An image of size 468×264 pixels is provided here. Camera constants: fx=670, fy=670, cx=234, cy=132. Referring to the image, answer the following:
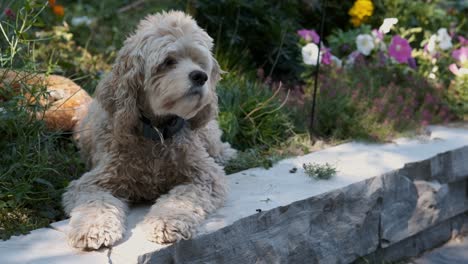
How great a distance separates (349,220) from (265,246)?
0.86 metres

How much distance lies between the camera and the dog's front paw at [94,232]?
344 centimetres

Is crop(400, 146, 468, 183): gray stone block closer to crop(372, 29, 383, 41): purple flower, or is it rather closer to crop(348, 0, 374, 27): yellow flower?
crop(372, 29, 383, 41): purple flower

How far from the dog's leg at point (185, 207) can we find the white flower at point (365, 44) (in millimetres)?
3416

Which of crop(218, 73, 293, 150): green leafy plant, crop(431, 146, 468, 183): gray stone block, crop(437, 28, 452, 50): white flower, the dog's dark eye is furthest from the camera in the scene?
crop(437, 28, 452, 50): white flower

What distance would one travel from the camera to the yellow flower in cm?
789

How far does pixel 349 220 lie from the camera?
186 inches

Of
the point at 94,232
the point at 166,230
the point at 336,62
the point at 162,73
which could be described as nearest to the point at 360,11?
the point at 336,62

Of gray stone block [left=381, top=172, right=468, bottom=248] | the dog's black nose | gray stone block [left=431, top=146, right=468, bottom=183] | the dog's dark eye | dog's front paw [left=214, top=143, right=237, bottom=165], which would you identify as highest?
the dog's dark eye

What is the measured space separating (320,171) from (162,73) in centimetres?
150

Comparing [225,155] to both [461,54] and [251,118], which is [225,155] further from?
[461,54]

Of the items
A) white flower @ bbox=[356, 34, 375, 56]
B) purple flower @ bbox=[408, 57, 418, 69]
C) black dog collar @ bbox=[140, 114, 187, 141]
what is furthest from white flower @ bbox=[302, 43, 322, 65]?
black dog collar @ bbox=[140, 114, 187, 141]

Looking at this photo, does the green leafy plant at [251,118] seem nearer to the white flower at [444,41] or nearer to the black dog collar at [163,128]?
the black dog collar at [163,128]

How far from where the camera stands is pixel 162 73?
388cm

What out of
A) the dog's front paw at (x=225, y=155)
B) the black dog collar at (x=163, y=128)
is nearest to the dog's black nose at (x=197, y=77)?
the black dog collar at (x=163, y=128)
